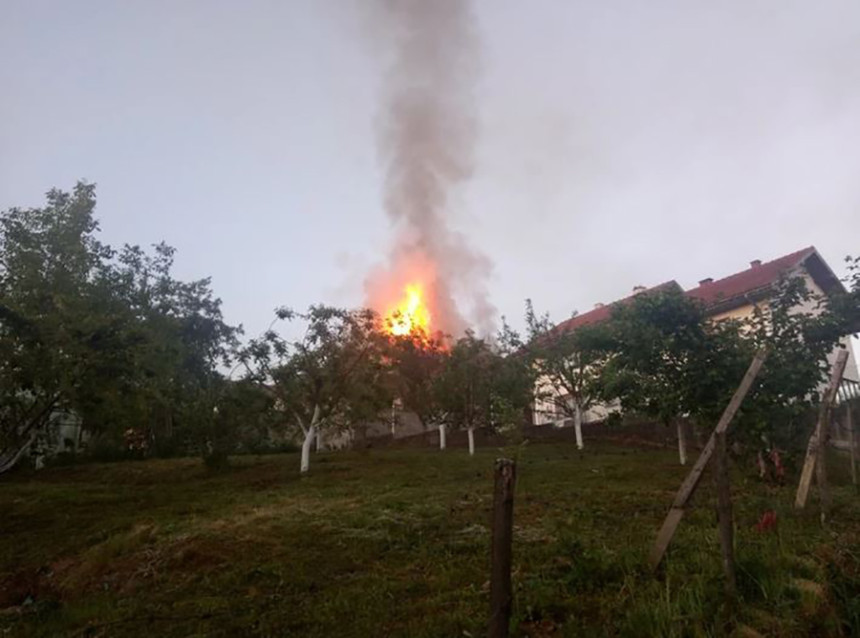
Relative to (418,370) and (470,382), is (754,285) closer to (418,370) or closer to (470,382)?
(470,382)

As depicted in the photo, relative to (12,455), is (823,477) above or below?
below

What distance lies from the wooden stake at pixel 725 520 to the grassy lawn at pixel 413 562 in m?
0.18

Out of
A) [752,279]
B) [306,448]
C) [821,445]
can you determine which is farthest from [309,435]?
[752,279]

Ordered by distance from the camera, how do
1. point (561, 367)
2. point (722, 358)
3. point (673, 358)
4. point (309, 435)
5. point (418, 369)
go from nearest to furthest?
point (722, 358)
point (673, 358)
point (309, 435)
point (561, 367)
point (418, 369)

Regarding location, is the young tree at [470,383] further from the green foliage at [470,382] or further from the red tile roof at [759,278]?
the red tile roof at [759,278]

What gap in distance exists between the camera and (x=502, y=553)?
5.03 metres

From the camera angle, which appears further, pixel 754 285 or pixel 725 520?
pixel 754 285

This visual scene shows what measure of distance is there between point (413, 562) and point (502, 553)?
471 centimetres

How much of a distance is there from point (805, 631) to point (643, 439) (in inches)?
998

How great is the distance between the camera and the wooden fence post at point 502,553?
485 cm

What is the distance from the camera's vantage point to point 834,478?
15.9 m

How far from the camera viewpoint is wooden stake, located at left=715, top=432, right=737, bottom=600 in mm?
6020

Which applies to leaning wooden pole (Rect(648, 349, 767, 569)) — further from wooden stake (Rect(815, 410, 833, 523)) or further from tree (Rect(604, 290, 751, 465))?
tree (Rect(604, 290, 751, 465))

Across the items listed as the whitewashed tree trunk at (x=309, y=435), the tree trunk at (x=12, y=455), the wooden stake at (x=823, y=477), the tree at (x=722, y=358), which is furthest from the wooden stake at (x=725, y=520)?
the whitewashed tree trunk at (x=309, y=435)
